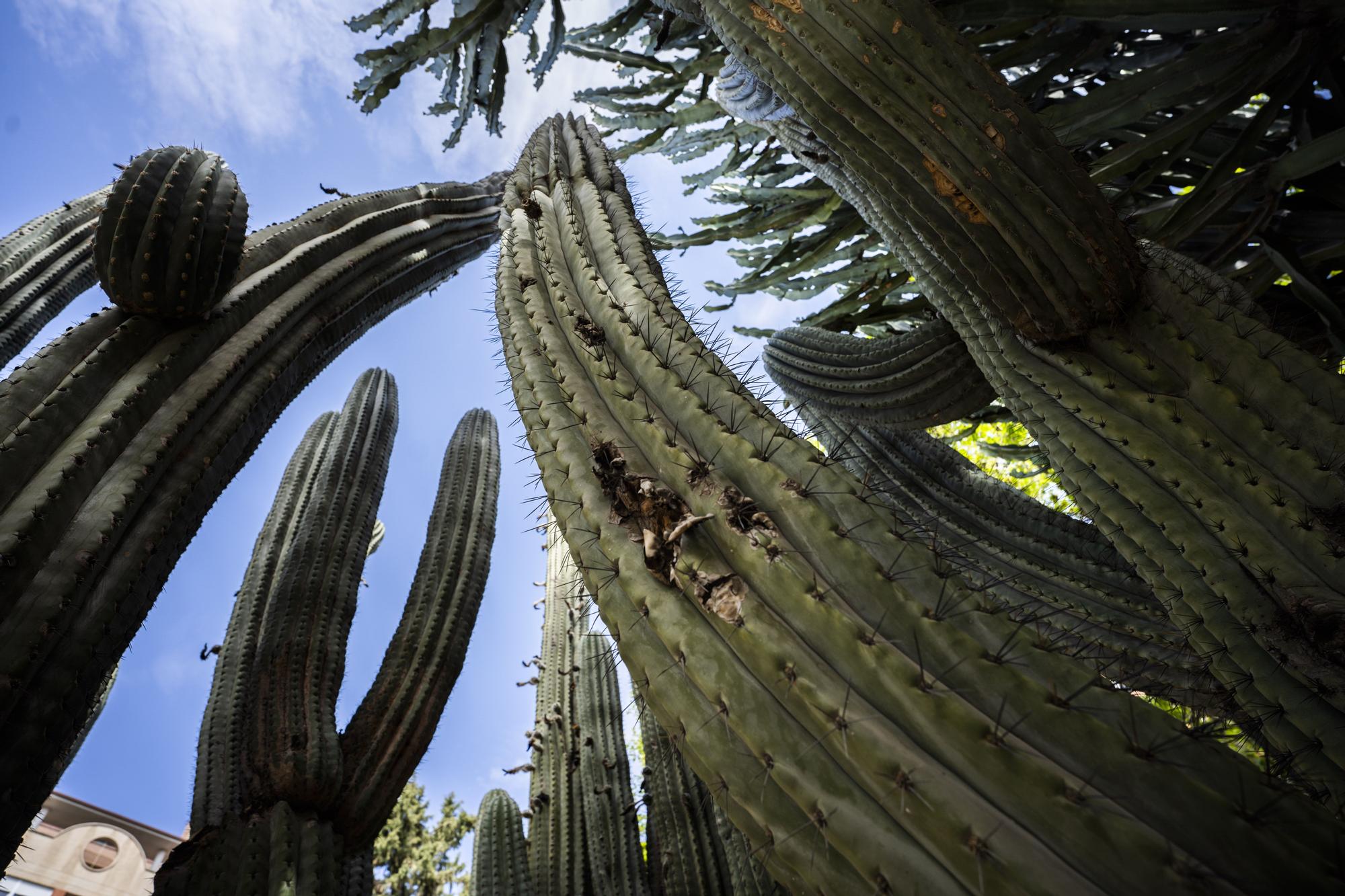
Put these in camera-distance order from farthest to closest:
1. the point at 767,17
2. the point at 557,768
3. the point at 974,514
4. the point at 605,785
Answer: the point at 557,768, the point at 605,785, the point at 974,514, the point at 767,17

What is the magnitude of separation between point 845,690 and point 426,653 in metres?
4.51

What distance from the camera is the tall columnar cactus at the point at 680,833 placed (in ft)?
15.6

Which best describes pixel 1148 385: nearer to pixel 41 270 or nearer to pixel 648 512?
pixel 648 512

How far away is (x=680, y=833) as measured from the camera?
496 centimetres

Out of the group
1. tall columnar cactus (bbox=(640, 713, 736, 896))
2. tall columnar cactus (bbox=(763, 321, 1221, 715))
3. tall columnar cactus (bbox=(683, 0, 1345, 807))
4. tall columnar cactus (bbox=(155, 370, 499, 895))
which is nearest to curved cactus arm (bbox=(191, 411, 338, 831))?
tall columnar cactus (bbox=(155, 370, 499, 895))

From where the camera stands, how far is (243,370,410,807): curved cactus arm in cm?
407

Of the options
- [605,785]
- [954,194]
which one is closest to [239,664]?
[605,785]

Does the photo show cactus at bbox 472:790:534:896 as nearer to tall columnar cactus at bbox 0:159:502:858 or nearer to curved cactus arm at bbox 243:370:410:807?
curved cactus arm at bbox 243:370:410:807

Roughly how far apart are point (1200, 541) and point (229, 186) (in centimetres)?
376

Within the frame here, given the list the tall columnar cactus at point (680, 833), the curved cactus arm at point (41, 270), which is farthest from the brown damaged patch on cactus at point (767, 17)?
the tall columnar cactus at point (680, 833)

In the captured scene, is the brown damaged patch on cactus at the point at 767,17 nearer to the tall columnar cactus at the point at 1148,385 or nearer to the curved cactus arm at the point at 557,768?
the tall columnar cactus at the point at 1148,385

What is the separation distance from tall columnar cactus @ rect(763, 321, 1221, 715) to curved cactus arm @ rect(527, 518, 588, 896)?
196cm

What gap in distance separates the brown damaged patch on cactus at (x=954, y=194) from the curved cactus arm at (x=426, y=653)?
4264 millimetres

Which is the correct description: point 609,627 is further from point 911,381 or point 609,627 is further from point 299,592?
point 299,592
